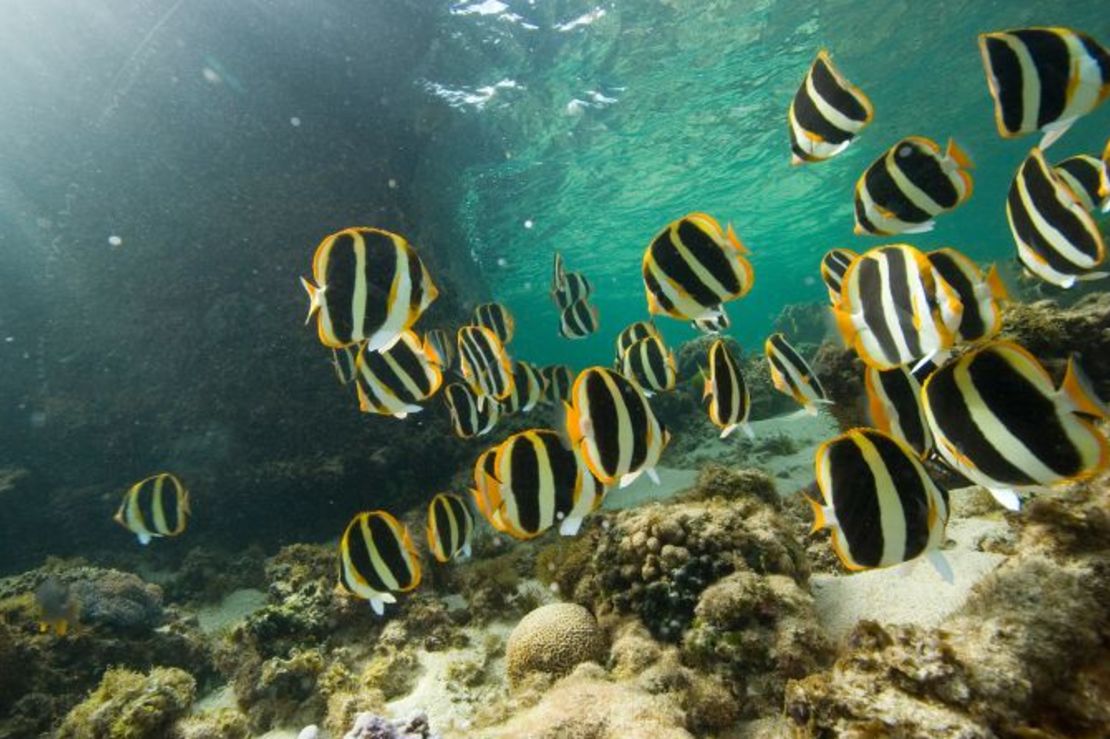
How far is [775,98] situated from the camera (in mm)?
22359

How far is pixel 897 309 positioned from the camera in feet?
8.95

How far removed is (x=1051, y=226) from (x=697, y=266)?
6.71ft

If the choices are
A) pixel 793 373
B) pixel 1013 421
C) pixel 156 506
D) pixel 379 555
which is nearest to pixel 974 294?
pixel 1013 421

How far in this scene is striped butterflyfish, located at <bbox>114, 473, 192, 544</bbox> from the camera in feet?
22.5

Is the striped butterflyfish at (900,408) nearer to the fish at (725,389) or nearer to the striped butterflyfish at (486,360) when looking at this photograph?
the fish at (725,389)

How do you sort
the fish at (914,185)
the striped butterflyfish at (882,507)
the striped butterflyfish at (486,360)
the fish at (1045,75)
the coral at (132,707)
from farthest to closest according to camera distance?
the coral at (132,707) → the striped butterflyfish at (486,360) → the fish at (914,185) → the fish at (1045,75) → the striped butterflyfish at (882,507)

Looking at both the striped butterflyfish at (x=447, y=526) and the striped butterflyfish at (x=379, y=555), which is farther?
the striped butterflyfish at (x=447, y=526)

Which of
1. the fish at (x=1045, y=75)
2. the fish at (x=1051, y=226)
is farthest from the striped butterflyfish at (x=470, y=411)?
the fish at (x=1045, y=75)

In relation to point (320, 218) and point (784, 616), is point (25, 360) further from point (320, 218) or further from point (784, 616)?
point (784, 616)

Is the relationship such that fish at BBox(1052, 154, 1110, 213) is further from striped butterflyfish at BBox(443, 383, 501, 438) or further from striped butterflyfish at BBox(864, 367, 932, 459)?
striped butterflyfish at BBox(443, 383, 501, 438)

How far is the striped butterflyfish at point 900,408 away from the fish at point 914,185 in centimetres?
99

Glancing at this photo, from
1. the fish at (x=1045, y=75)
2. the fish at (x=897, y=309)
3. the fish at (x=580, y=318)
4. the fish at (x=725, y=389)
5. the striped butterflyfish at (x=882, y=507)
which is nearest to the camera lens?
the striped butterflyfish at (x=882, y=507)

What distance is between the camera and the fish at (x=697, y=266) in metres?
3.26

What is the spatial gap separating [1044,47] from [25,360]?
18372 millimetres
